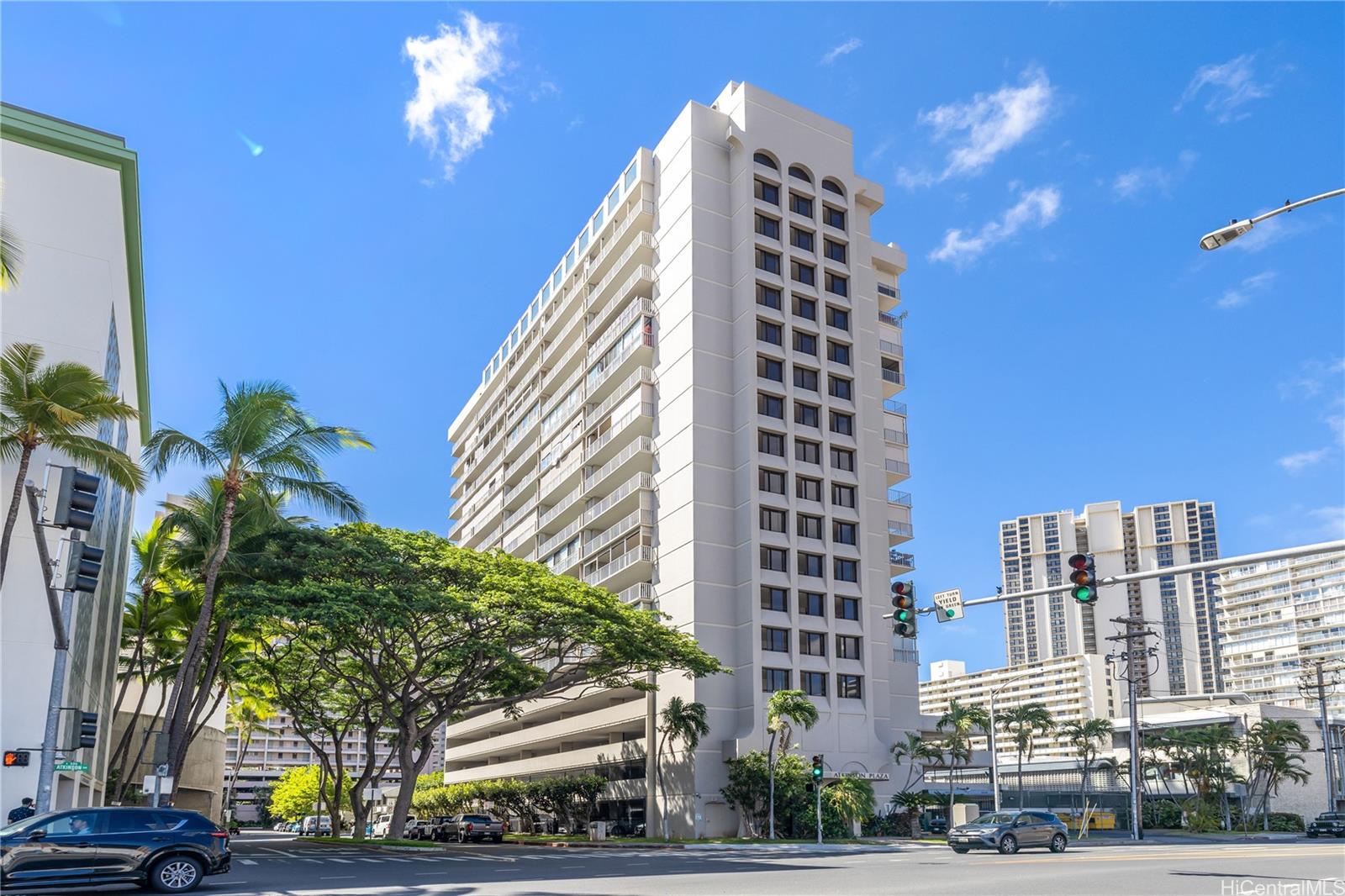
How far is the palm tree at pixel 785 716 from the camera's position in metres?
52.2

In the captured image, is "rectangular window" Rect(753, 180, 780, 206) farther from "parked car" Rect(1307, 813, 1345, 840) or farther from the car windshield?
"parked car" Rect(1307, 813, 1345, 840)

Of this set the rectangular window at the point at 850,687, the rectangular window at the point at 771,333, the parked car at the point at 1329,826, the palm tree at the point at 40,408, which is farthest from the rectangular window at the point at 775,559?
the palm tree at the point at 40,408

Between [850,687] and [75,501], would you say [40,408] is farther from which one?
[850,687]

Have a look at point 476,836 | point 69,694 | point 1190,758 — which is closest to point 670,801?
point 476,836

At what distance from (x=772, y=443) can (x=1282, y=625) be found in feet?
426

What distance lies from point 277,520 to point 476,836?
67.8 ft

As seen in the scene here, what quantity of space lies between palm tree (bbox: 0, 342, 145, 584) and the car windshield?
27151 mm

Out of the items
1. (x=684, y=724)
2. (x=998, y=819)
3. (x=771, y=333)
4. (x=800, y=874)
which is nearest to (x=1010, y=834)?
(x=998, y=819)

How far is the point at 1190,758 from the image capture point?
2894 inches

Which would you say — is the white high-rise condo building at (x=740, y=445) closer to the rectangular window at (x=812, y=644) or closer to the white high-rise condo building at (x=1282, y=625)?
the rectangular window at (x=812, y=644)

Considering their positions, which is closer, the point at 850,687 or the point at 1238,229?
the point at 1238,229

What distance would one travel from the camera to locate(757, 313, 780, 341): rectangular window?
62594mm

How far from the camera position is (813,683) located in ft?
190

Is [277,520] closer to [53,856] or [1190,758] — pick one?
[53,856]
